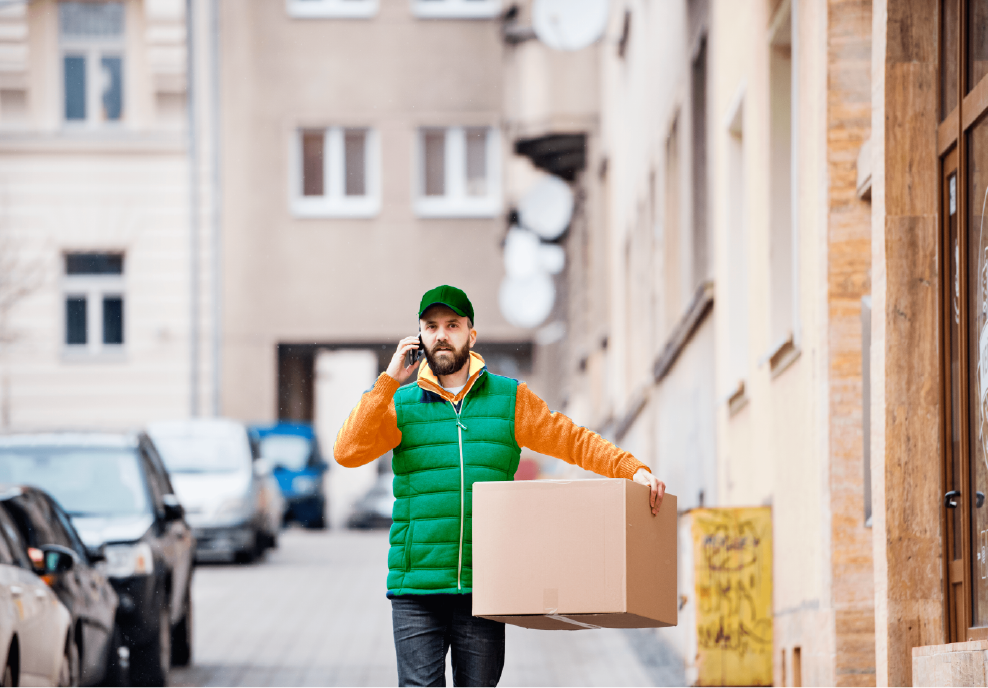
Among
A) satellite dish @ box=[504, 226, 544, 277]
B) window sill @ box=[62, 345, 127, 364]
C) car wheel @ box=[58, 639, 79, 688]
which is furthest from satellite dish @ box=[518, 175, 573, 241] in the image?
car wheel @ box=[58, 639, 79, 688]

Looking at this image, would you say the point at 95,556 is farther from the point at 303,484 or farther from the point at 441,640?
the point at 303,484

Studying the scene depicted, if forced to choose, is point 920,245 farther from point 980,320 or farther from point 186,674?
point 186,674

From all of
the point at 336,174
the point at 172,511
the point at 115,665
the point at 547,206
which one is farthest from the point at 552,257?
the point at 115,665

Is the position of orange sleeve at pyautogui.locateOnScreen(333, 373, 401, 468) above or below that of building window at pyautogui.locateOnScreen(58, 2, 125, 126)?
below

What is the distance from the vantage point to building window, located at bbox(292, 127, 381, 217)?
35156mm

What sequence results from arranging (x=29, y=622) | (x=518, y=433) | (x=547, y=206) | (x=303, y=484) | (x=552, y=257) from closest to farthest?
(x=518, y=433) → (x=29, y=622) → (x=547, y=206) → (x=303, y=484) → (x=552, y=257)

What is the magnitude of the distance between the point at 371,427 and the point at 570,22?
15754mm

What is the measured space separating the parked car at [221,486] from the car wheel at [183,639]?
9368mm

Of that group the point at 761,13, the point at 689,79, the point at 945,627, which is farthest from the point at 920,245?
the point at 689,79

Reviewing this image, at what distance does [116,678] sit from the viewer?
10.6 m

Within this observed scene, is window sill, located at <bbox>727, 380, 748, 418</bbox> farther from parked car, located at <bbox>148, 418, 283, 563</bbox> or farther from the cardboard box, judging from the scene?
parked car, located at <bbox>148, 418, 283, 563</bbox>

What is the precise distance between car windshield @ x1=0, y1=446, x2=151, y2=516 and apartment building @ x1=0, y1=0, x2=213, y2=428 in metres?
22.7

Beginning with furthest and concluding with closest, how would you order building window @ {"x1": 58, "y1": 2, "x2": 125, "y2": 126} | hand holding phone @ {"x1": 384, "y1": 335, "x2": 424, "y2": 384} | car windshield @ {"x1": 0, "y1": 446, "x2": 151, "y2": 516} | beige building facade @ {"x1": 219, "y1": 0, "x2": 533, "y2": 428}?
1. beige building facade @ {"x1": 219, "y1": 0, "x2": 533, "y2": 428}
2. building window @ {"x1": 58, "y1": 2, "x2": 125, "y2": 126}
3. car windshield @ {"x1": 0, "y1": 446, "x2": 151, "y2": 516}
4. hand holding phone @ {"x1": 384, "y1": 335, "x2": 424, "y2": 384}

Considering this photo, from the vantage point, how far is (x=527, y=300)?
29.1 metres
